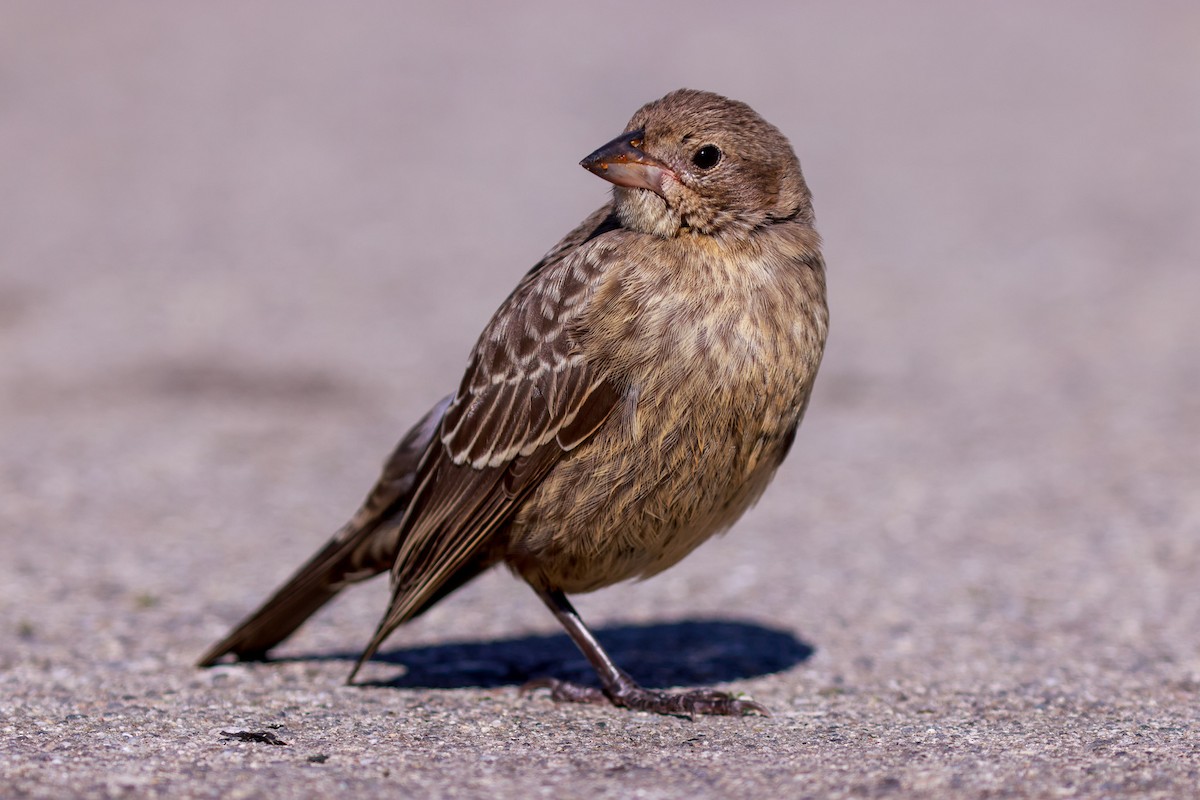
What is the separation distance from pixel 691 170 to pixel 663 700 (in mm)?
1661

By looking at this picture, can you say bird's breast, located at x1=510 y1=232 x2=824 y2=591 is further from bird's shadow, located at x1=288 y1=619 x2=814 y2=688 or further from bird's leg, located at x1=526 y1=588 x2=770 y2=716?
bird's shadow, located at x1=288 y1=619 x2=814 y2=688

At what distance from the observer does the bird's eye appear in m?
4.63

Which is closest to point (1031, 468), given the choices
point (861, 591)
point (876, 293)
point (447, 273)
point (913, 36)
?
point (861, 591)

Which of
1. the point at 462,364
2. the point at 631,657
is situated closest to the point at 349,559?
the point at 631,657

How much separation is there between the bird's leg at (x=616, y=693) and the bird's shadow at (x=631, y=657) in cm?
28

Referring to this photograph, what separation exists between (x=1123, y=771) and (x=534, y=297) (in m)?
2.20

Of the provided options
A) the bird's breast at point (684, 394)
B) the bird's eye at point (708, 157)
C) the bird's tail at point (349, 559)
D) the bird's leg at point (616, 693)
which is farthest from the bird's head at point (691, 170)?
the bird's leg at point (616, 693)

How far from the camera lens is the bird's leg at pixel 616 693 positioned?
188 inches

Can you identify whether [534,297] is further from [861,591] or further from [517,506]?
[861,591]

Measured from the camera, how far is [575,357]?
458cm

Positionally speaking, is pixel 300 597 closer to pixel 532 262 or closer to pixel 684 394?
pixel 684 394

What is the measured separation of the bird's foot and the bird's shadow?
12.0 inches

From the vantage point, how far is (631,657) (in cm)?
566

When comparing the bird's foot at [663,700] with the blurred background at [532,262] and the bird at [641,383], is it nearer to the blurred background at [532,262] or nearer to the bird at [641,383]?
the bird at [641,383]
